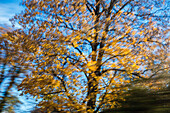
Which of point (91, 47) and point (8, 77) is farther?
point (91, 47)

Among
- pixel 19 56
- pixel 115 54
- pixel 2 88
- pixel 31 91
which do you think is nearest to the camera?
pixel 2 88

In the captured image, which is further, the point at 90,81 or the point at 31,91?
the point at 90,81

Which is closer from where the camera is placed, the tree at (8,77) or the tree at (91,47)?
the tree at (8,77)

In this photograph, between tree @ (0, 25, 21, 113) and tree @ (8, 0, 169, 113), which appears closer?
tree @ (0, 25, 21, 113)

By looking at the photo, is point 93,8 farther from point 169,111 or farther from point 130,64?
point 169,111

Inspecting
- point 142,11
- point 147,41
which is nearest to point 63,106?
point 147,41

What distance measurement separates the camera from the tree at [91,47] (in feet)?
17.2

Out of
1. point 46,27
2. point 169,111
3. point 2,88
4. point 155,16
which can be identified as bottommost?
point 169,111

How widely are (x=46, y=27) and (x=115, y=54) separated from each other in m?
3.06

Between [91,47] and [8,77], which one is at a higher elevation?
[91,47]

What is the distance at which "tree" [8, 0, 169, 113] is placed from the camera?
17.2 feet

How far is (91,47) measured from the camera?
6.84 meters

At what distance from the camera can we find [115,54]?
659cm

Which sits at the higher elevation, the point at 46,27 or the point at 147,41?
the point at 46,27
